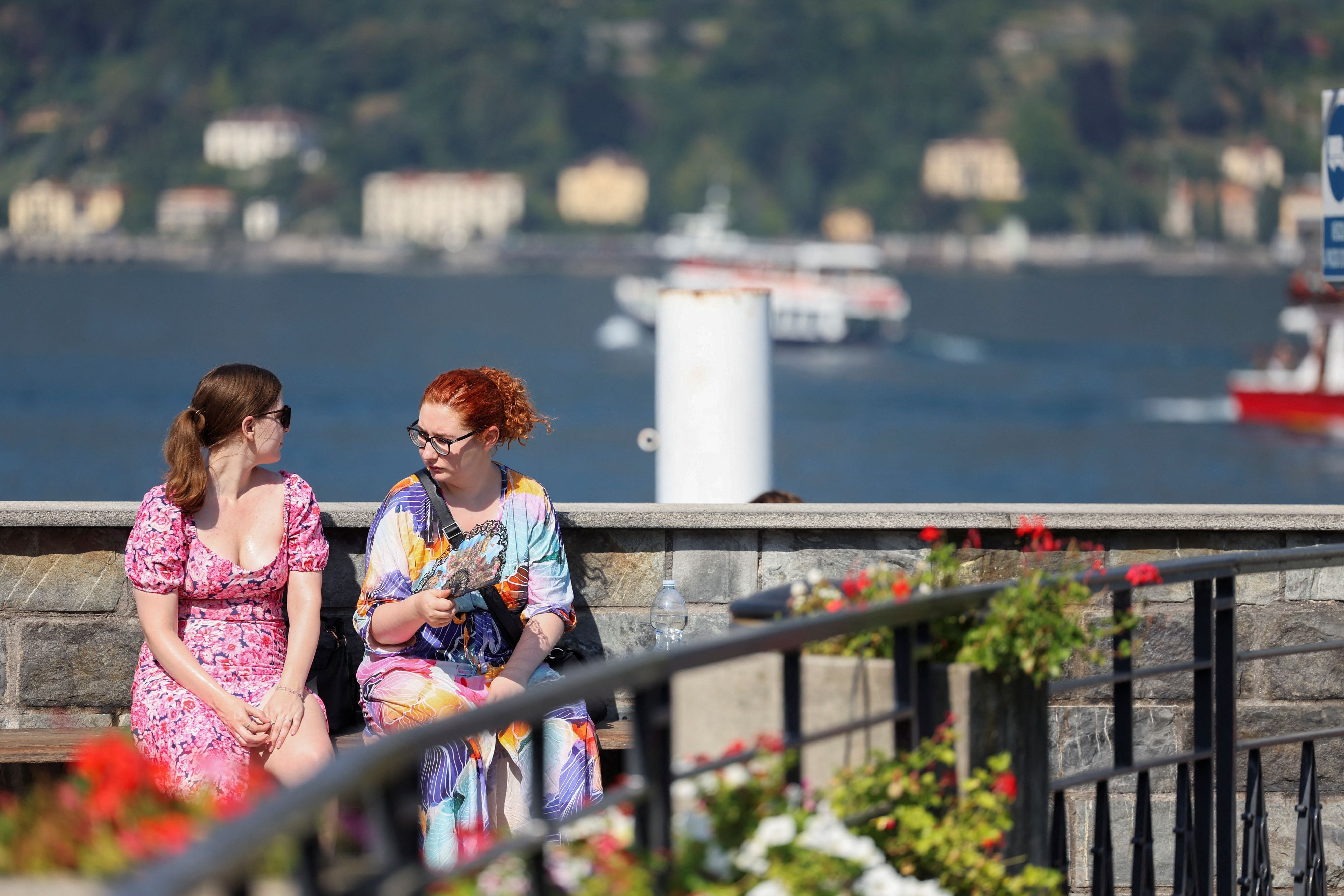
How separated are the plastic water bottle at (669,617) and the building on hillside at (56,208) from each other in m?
186

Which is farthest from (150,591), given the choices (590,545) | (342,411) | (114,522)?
(342,411)

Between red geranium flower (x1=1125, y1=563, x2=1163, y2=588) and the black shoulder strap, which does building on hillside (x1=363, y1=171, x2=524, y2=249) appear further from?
red geranium flower (x1=1125, y1=563, x2=1163, y2=588)

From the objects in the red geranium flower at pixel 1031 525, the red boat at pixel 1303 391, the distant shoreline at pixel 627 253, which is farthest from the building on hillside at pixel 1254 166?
the red geranium flower at pixel 1031 525

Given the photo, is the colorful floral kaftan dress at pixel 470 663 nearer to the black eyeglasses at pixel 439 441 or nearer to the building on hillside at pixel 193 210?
the black eyeglasses at pixel 439 441

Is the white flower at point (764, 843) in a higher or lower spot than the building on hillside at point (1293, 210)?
lower

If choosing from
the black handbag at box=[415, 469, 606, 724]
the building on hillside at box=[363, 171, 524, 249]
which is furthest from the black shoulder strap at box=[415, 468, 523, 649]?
the building on hillside at box=[363, 171, 524, 249]

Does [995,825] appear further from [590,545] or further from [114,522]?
[114,522]

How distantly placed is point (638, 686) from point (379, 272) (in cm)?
19410

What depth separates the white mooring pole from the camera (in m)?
6.63

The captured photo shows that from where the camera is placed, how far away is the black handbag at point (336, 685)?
189 inches

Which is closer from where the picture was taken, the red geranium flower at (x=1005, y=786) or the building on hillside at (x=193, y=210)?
the red geranium flower at (x=1005, y=786)

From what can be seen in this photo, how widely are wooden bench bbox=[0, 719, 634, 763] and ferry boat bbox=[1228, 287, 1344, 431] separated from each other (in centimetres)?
4211

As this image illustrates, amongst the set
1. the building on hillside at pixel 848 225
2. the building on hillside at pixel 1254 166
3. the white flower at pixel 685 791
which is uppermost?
the building on hillside at pixel 1254 166

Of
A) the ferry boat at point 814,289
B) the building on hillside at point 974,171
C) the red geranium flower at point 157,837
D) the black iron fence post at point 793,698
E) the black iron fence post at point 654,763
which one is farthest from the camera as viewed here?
the building on hillside at point 974,171
